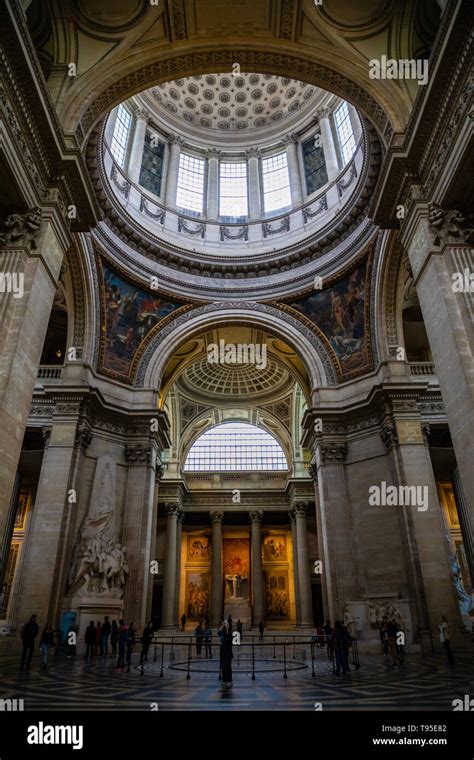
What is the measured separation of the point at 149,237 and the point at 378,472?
13.0 m

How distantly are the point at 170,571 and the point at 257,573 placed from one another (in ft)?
18.9

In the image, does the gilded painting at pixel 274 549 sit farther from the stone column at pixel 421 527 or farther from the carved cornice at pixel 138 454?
the stone column at pixel 421 527

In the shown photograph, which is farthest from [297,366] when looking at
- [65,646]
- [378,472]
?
[65,646]

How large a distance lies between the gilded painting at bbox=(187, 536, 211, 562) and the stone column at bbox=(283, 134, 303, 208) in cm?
2274

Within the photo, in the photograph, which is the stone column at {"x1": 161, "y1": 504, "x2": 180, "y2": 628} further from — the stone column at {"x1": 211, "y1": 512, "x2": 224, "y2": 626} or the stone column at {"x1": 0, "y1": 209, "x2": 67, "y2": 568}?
the stone column at {"x1": 0, "y1": 209, "x2": 67, "y2": 568}

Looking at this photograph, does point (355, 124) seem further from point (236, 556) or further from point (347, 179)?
point (236, 556)

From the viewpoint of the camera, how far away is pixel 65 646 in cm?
1256

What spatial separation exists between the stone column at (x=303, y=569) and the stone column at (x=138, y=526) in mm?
11140

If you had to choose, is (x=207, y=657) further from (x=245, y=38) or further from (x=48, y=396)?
(x=245, y=38)

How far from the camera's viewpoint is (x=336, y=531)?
16.0m

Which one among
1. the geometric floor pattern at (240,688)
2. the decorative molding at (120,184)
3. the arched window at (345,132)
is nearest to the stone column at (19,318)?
the geometric floor pattern at (240,688)

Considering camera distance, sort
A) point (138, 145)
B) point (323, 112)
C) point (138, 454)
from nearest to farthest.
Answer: point (138, 454)
point (138, 145)
point (323, 112)

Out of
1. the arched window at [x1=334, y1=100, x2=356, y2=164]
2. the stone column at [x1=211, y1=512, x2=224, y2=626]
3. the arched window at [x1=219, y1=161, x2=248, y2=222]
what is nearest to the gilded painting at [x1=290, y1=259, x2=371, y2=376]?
the arched window at [x1=334, y1=100, x2=356, y2=164]

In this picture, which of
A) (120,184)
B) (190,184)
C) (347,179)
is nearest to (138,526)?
(120,184)
